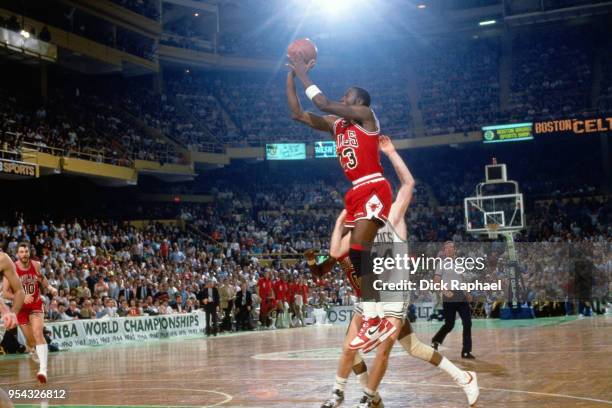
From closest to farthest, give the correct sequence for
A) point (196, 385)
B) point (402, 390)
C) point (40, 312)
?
point (402, 390), point (196, 385), point (40, 312)

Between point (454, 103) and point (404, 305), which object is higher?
point (454, 103)

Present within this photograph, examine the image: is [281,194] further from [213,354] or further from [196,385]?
[196,385]

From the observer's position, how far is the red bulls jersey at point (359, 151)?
7.54 m

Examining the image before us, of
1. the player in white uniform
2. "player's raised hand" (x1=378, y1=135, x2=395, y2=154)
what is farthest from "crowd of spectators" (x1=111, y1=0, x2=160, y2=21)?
the player in white uniform

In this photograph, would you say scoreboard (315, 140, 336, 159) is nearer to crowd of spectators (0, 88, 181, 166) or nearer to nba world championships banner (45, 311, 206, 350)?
crowd of spectators (0, 88, 181, 166)

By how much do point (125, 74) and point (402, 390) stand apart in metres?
37.0

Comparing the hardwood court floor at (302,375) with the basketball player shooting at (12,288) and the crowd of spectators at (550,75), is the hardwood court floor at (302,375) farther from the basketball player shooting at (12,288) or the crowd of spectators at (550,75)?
the crowd of spectators at (550,75)

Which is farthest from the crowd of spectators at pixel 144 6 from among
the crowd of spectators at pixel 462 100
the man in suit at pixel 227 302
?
the man in suit at pixel 227 302

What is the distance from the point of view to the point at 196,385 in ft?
36.7

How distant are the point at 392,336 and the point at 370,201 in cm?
126

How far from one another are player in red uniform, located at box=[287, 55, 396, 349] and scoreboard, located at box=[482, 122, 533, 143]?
117ft

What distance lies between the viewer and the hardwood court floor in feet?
29.7

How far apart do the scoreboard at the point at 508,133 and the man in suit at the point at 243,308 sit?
61.3 ft

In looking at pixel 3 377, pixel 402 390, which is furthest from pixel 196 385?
pixel 3 377
